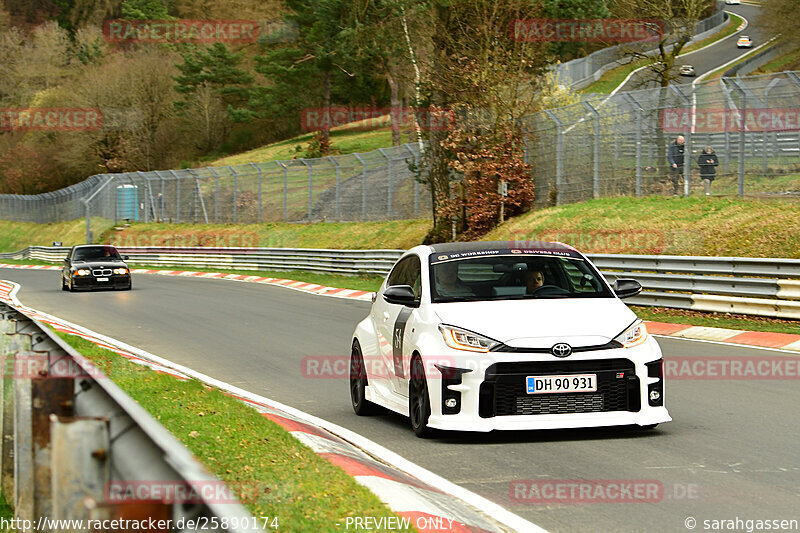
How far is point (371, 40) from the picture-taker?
2635 inches

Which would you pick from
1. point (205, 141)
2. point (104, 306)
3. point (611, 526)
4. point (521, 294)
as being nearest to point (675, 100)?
point (104, 306)

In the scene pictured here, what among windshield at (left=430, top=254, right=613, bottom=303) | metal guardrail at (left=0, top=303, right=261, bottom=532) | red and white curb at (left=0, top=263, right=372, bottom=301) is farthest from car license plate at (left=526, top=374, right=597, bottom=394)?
red and white curb at (left=0, top=263, right=372, bottom=301)

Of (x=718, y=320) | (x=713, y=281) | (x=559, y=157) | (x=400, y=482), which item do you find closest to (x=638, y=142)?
(x=559, y=157)

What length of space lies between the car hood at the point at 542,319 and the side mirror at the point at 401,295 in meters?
0.29

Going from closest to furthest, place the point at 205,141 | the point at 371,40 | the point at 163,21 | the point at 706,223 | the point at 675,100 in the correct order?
the point at 706,223
the point at 675,100
the point at 371,40
the point at 205,141
the point at 163,21

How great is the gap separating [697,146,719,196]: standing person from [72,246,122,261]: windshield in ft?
60.6

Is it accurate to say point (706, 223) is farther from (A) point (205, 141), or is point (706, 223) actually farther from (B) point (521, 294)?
(A) point (205, 141)

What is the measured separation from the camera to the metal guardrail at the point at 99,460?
2576mm

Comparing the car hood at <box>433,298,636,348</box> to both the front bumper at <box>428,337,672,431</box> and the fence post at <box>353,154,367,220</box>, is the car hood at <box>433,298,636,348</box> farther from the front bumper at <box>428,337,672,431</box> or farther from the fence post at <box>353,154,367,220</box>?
the fence post at <box>353,154,367,220</box>

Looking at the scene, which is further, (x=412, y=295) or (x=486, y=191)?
(x=486, y=191)

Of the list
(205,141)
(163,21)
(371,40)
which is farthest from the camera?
(163,21)

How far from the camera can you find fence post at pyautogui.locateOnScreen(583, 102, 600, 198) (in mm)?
28922

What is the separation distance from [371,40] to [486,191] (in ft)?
116

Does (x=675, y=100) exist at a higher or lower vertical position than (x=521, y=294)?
higher
